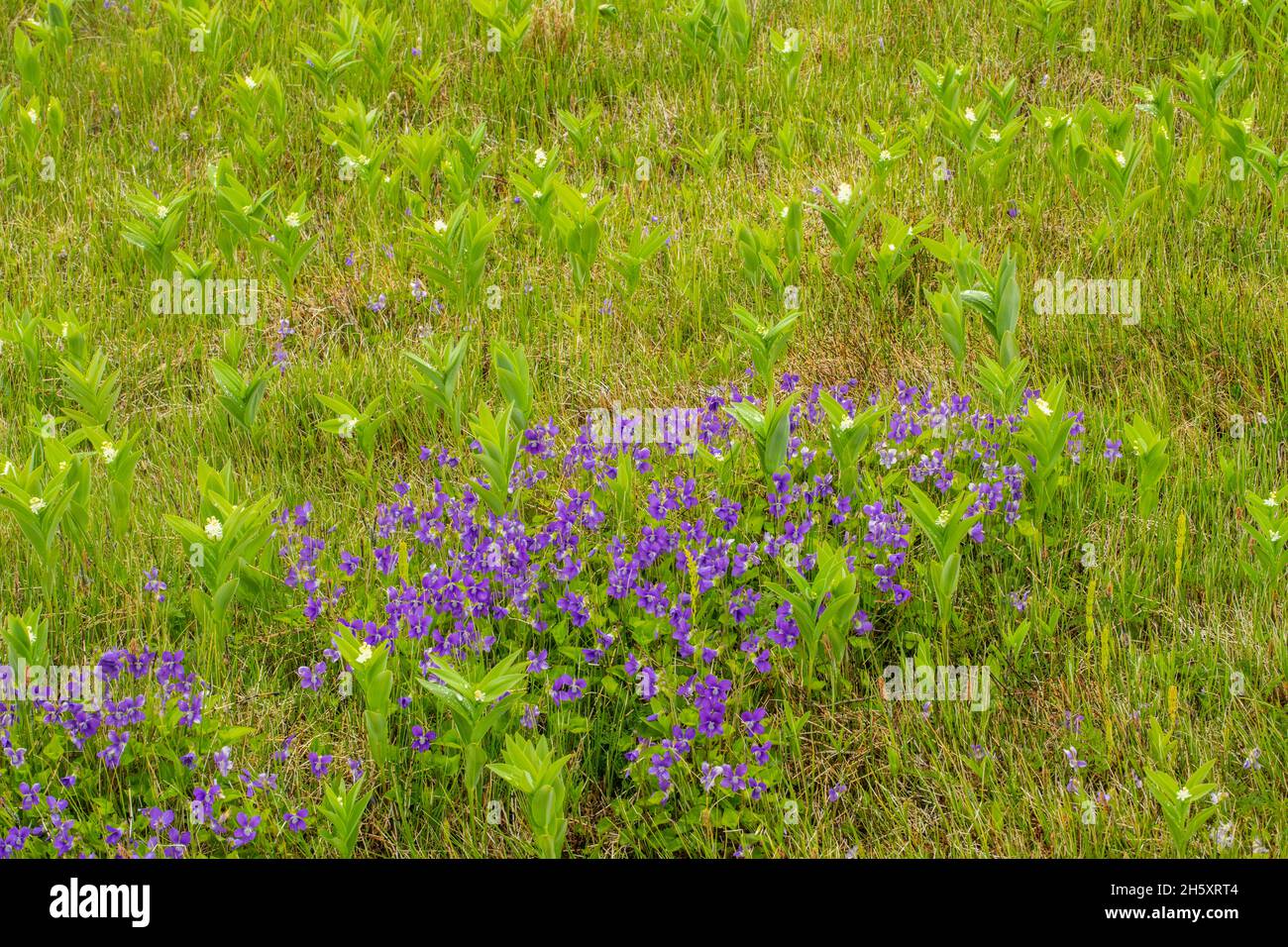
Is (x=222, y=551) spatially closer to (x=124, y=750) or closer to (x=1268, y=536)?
(x=124, y=750)

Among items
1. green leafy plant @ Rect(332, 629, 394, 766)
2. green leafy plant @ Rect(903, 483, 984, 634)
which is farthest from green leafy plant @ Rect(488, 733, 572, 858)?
green leafy plant @ Rect(903, 483, 984, 634)

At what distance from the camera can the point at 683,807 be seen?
3.06m

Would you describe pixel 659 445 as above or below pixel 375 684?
above

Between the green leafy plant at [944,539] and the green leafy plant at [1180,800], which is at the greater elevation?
the green leafy plant at [944,539]

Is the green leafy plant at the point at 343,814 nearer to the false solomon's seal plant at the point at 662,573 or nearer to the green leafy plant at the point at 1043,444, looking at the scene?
the false solomon's seal plant at the point at 662,573

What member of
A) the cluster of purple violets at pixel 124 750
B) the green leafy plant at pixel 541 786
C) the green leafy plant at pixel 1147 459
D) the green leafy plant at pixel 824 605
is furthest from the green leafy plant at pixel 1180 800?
the cluster of purple violets at pixel 124 750

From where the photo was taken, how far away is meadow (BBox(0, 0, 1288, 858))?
306cm

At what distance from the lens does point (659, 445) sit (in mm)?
4043

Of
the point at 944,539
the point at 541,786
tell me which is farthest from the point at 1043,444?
the point at 541,786

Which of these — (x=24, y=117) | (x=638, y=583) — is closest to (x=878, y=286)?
(x=638, y=583)

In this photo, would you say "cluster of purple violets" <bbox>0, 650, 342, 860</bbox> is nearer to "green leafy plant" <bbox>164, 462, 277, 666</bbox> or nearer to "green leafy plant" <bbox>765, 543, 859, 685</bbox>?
"green leafy plant" <bbox>164, 462, 277, 666</bbox>

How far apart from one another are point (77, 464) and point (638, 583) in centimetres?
176

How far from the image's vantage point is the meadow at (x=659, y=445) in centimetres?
306

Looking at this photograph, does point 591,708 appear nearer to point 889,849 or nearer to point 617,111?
point 889,849
